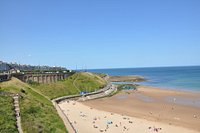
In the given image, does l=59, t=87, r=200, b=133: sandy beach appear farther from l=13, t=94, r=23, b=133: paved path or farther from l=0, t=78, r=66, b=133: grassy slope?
l=13, t=94, r=23, b=133: paved path

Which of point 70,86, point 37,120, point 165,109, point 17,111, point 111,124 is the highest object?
point 70,86

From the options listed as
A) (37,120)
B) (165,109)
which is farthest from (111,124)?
(165,109)

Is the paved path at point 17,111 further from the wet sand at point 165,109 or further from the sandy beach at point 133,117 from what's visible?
the wet sand at point 165,109

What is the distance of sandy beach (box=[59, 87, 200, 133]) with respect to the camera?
4192 cm

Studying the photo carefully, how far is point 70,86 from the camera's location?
7850 centimetres

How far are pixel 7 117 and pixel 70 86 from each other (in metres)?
47.4

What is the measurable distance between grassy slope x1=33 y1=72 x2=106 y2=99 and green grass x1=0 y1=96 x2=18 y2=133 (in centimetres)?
2551

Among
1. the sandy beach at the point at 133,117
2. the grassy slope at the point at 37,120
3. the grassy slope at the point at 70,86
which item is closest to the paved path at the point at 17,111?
the grassy slope at the point at 37,120

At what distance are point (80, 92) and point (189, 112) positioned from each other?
1218 inches

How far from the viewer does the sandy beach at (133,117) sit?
4192 centimetres

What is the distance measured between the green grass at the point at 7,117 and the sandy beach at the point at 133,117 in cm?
974

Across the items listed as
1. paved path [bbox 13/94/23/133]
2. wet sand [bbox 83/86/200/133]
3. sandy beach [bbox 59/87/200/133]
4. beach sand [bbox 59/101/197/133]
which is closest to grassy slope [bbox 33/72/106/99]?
sandy beach [bbox 59/87/200/133]

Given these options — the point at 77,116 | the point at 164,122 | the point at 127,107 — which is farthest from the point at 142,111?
the point at 77,116

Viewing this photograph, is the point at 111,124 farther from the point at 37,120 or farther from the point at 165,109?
the point at 165,109
